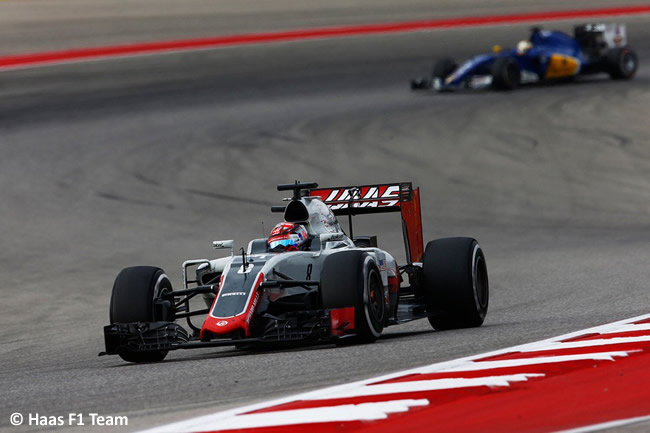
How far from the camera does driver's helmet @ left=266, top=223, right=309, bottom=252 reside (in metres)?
10.4

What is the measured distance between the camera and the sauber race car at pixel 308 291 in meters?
9.25

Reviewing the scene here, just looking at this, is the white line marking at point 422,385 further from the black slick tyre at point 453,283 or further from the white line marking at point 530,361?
the black slick tyre at point 453,283

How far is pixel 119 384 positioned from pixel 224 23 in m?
31.2

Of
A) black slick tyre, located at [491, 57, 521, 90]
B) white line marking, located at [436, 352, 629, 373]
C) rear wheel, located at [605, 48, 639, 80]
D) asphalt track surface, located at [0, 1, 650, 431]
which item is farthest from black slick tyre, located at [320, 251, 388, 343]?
rear wheel, located at [605, 48, 639, 80]

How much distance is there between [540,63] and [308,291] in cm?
1941

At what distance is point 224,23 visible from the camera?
126ft

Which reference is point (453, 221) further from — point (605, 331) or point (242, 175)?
point (605, 331)

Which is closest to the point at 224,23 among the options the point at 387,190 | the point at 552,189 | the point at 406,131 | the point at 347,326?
the point at 406,131

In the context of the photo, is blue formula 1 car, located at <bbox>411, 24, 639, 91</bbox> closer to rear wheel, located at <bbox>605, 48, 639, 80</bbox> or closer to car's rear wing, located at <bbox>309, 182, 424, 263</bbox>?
rear wheel, located at <bbox>605, 48, 639, 80</bbox>

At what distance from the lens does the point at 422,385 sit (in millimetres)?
7074

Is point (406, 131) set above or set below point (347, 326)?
above

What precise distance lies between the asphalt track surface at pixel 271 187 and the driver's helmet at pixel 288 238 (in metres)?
1.13

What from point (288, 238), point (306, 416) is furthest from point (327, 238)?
point (306, 416)

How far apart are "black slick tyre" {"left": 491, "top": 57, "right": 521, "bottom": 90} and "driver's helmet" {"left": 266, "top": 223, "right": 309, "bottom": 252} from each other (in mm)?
17435
